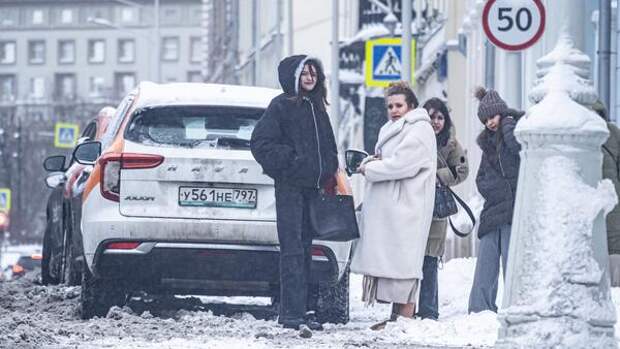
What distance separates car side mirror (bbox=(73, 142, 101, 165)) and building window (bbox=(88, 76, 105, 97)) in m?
137

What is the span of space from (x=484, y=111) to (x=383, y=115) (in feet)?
47.2

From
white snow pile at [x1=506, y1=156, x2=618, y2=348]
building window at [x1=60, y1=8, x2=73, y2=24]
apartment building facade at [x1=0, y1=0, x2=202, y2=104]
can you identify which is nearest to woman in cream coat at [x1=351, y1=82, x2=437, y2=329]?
white snow pile at [x1=506, y1=156, x2=618, y2=348]

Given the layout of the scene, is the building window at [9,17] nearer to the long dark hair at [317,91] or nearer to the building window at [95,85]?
the building window at [95,85]

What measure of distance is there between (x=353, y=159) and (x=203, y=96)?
3.63 feet

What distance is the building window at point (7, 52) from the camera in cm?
15588

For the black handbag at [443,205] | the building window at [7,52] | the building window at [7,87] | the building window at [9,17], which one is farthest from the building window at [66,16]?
A: the black handbag at [443,205]

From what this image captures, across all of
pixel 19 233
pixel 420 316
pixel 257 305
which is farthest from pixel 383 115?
pixel 19 233

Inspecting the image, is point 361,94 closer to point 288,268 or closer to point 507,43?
point 507,43

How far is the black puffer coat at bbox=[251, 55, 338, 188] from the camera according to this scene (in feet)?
38.1

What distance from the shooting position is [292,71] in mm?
11680

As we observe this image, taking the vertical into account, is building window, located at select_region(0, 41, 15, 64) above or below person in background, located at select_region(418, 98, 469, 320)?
above

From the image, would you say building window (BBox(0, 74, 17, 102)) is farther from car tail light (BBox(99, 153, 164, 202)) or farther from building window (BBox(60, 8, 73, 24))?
car tail light (BBox(99, 153, 164, 202))

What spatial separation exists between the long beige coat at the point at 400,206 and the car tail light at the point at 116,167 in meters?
1.36

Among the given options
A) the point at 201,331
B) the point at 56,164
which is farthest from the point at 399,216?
the point at 56,164
